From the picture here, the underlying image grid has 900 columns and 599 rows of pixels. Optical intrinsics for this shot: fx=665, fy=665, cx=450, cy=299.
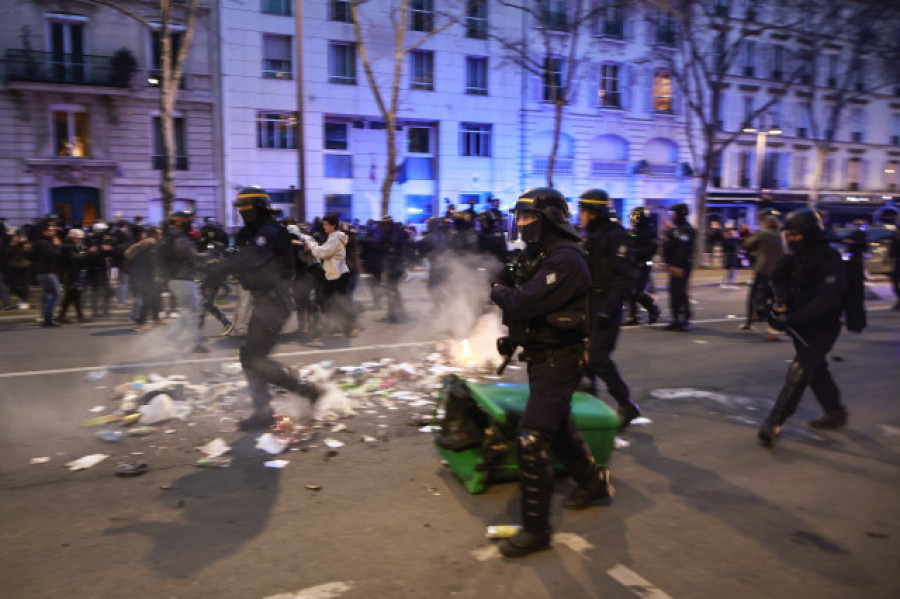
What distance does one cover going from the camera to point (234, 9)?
25.8 metres

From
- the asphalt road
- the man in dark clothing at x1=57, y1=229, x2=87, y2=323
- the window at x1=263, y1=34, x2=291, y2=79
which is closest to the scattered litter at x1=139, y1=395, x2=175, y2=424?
the asphalt road

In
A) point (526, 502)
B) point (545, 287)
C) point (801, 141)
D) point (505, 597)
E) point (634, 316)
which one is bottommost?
point (505, 597)

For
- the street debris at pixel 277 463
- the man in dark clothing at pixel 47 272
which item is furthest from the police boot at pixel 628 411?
the man in dark clothing at pixel 47 272

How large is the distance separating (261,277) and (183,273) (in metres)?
4.18

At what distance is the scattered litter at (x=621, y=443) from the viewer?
5137mm

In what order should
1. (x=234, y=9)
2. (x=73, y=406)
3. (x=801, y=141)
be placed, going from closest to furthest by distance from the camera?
(x=73, y=406), (x=234, y=9), (x=801, y=141)

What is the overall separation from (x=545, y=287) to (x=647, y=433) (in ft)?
8.64

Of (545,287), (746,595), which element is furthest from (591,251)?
(746,595)

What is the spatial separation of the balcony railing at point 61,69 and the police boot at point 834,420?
25198 mm

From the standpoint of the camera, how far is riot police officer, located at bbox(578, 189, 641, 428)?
5160 millimetres

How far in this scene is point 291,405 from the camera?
6082 millimetres

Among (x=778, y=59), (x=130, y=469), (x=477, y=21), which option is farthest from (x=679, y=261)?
(x=778, y=59)

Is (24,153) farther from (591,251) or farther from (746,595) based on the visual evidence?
(746,595)

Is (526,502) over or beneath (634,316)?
beneath
